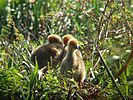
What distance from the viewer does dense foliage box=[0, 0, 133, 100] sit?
11.1ft

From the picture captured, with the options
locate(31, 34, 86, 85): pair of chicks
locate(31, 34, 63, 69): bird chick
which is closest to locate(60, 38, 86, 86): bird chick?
locate(31, 34, 86, 85): pair of chicks

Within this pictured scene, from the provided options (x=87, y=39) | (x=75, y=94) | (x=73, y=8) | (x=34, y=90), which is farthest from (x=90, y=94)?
(x=73, y=8)

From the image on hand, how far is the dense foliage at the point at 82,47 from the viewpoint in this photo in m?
3.39

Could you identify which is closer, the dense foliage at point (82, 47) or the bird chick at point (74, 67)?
the dense foliage at point (82, 47)

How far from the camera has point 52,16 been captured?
531 centimetres

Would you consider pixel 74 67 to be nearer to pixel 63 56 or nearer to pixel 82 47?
pixel 63 56

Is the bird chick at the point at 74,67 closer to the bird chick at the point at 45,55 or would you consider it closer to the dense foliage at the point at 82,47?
the dense foliage at the point at 82,47

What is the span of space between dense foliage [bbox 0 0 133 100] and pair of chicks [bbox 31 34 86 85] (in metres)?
0.08

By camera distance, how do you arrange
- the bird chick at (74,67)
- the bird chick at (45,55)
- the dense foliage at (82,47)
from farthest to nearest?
the bird chick at (45,55)
the bird chick at (74,67)
the dense foliage at (82,47)

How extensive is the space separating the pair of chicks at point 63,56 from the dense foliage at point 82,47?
0.26ft

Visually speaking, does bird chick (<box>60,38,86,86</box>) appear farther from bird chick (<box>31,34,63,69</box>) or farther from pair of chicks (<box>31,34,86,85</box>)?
bird chick (<box>31,34,63,69</box>)

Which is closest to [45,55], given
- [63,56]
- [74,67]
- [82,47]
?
[63,56]

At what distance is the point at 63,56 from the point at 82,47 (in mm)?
356

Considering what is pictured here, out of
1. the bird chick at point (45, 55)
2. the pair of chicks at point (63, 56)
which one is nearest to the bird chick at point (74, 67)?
the pair of chicks at point (63, 56)
